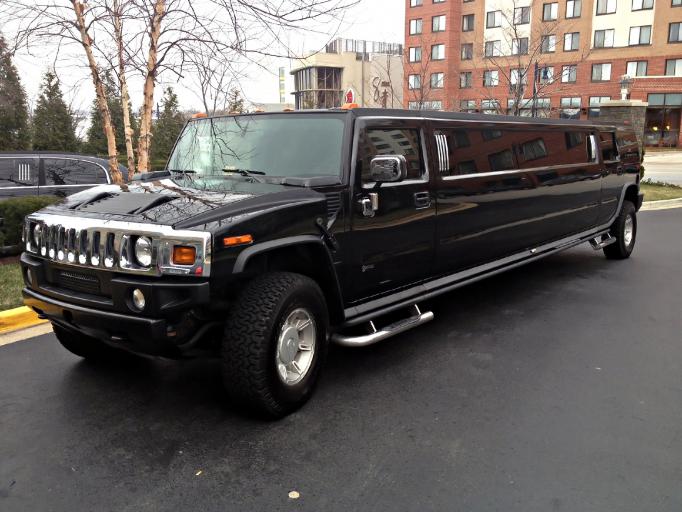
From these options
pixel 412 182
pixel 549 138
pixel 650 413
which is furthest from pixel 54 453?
pixel 549 138

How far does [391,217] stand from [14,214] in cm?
523

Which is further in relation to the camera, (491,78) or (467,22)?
(467,22)

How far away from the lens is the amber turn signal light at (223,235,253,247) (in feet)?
10.3

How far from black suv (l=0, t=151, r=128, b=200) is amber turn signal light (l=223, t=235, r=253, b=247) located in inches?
233

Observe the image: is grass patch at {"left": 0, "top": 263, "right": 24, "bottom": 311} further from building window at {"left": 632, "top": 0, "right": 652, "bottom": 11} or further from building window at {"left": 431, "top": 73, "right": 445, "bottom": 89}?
building window at {"left": 632, "top": 0, "right": 652, "bottom": 11}

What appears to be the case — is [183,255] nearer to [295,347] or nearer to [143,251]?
[143,251]

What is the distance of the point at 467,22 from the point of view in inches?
2157

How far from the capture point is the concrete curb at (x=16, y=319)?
5.20m

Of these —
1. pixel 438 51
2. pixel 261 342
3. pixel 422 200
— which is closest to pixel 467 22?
pixel 438 51

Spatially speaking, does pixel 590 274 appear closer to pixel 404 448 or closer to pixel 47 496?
pixel 404 448

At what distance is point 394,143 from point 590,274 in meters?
4.34

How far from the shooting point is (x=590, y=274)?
24.5 feet

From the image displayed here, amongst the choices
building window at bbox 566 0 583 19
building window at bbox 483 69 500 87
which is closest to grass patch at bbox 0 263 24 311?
building window at bbox 483 69 500 87

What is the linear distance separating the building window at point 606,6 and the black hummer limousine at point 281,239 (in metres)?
50.7
